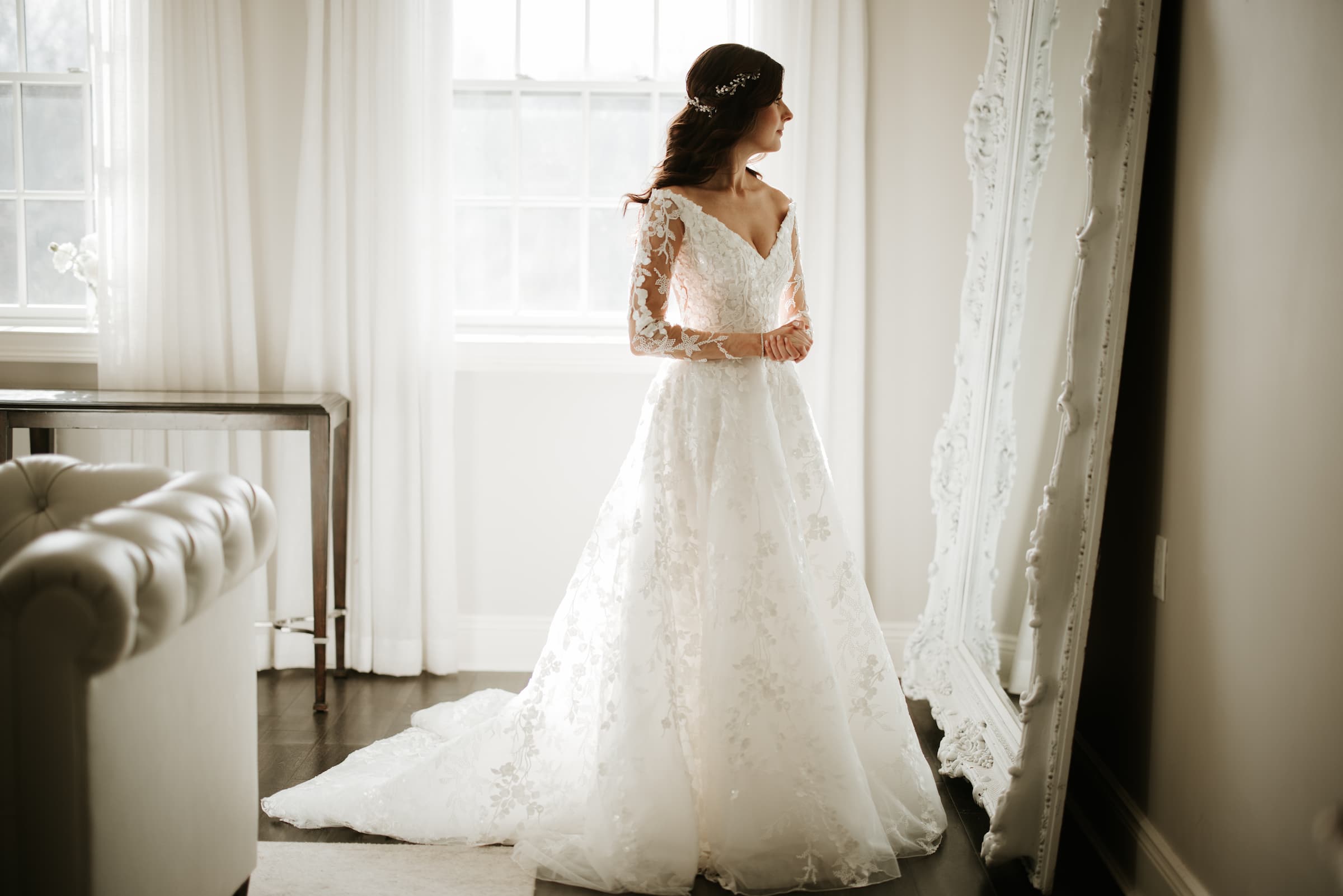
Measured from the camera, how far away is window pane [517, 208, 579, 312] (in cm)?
345

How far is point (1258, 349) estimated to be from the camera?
66.6 inches

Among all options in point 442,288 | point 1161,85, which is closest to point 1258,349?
point 1161,85

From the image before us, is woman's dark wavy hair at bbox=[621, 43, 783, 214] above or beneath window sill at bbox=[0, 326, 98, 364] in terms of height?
above

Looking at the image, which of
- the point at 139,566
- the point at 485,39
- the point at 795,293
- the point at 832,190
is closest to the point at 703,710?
the point at 795,293

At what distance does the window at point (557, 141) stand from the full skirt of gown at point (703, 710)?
1.28 m

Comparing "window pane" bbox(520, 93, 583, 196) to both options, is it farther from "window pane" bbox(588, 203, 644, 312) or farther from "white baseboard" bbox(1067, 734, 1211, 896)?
"white baseboard" bbox(1067, 734, 1211, 896)

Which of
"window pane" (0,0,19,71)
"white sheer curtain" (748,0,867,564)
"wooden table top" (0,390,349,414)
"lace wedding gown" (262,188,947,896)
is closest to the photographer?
"lace wedding gown" (262,188,947,896)

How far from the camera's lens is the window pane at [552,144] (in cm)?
341

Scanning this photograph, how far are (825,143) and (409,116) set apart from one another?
52.7 inches

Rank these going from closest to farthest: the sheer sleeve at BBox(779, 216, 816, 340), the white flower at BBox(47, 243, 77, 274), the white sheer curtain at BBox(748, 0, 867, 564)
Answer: the sheer sleeve at BBox(779, 216, 816, 340) < the white sheer curtain at BBox(748, 0, 867, 564) < the white flower at BBox(47, 243, 77, 274)

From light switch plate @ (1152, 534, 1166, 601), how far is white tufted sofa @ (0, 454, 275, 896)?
5.85 ft

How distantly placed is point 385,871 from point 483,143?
93.2 inches

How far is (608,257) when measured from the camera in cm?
346

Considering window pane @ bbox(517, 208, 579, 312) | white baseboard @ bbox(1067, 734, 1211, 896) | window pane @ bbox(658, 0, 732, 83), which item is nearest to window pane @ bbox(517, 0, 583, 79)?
window pane @ bbox(658, 0, 732, 83)
